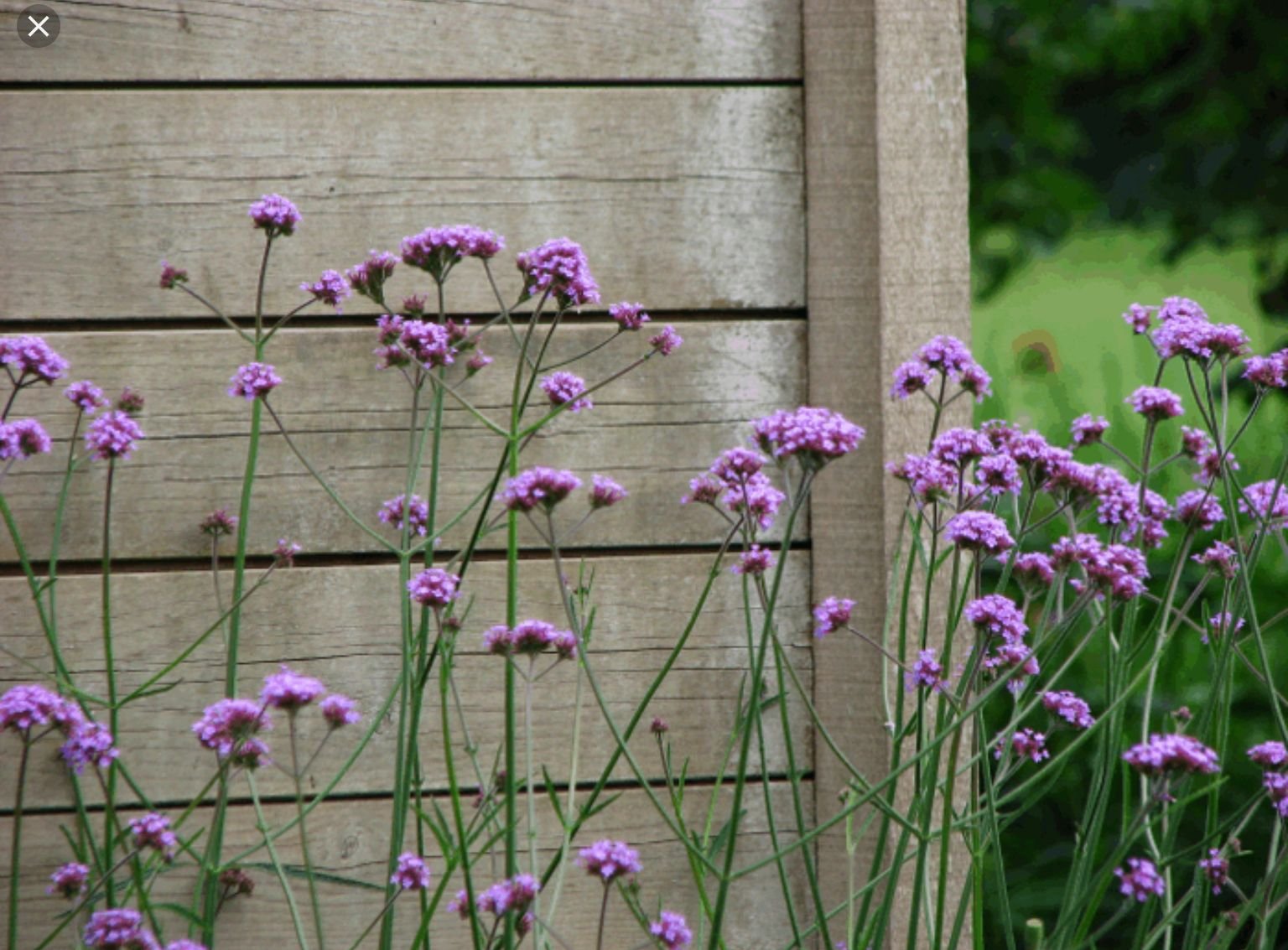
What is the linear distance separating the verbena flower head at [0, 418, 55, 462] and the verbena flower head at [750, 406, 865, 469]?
0.74 metres

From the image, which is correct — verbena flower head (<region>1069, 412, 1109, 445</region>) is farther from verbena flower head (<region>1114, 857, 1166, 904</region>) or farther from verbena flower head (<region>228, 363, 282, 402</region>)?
verbena flower head (<region>228, 363, 282, 402</region>)

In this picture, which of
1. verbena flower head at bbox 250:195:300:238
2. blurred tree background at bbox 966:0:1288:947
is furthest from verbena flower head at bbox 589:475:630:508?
blurred tree background at bbox 966:0:1288:947

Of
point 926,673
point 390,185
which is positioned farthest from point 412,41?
point 926,673

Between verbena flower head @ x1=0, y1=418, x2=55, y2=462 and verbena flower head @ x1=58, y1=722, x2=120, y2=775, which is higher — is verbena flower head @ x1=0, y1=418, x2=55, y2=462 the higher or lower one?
the higher one

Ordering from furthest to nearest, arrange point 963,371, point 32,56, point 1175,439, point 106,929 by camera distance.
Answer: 1. point 1175,439
2. point 32,56
3. point 963,371
4. point 106,929

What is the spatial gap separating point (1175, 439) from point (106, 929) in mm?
2517

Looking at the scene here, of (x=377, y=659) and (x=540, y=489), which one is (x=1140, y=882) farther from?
(x=377, y=659)

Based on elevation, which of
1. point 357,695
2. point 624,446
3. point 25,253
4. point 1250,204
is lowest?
point 357,695

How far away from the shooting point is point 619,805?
5.05 ft

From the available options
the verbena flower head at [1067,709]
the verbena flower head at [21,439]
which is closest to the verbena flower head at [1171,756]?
the verbena flower head at [1067,709]

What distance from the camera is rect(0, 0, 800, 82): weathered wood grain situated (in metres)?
1.51

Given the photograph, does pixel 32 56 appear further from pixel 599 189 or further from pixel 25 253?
pixel 599 189

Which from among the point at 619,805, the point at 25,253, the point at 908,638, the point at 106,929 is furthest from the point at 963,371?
the point at 25,253

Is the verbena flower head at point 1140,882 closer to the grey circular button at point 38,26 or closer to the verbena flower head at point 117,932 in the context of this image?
the verbena flower head at point 117,932
